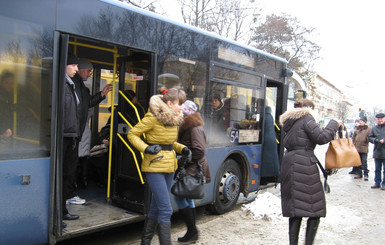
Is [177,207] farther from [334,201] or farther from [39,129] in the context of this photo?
[334,201]

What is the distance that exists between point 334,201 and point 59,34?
20.2 ft

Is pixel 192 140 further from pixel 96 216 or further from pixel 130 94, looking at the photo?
pixel 96 216

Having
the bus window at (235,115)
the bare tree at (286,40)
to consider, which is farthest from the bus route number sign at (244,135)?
the bare tree at (286,40)

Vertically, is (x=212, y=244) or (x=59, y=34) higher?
(x=59, y=34)

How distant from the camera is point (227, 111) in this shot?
563 centimetres

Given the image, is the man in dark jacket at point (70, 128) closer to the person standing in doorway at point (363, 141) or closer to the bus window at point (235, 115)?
the bus window at point (235, 115)

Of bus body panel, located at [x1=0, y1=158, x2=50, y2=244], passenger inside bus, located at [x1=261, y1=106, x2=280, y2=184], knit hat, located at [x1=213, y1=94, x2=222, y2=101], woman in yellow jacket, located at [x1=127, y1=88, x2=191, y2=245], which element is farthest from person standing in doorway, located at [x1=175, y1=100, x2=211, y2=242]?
passenger inside bus, located at [x1=261, y1=106, x2=280, y2=184]

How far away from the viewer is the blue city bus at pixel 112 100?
10.2 ft

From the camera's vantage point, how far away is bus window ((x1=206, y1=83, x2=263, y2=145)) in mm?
5363

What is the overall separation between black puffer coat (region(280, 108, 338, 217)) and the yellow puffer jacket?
130cm

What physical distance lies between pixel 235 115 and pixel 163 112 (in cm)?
258

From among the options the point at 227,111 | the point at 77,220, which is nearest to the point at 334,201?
the point at 227,111

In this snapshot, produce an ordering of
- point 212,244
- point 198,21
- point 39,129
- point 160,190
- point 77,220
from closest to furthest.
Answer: point 39,129 → point 160,190 → point 77,220 → point 212,244 → point 198,21

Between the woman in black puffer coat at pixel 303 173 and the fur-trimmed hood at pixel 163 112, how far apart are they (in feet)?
4.35
